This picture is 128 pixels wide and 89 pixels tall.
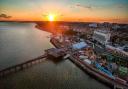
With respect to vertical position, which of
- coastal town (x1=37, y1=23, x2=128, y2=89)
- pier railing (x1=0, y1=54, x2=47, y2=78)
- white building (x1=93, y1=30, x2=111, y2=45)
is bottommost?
pier railing (x1=0, y1=54, x2=47, y2=78)

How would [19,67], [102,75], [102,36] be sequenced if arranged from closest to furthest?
[102,75]
[19,67]
[102,36]

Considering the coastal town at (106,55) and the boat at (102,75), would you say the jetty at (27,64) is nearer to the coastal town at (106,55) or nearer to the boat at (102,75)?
the coastal town at (106,55)

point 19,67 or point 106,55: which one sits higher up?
point 106,55

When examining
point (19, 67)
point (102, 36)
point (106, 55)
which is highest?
point (102, 36)

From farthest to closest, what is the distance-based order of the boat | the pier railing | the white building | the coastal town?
the white building < the pier railing < the coastal town < the boat

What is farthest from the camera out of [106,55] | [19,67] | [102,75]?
[106,55]

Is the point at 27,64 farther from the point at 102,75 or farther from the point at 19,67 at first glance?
the point at 102,75

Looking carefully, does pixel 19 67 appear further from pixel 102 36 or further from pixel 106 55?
pixel 102 36

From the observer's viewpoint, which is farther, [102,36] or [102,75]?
[102,36]

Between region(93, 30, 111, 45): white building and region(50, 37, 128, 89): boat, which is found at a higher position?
region(93, 30, 111, 45): white building

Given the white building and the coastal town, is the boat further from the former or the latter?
the white building

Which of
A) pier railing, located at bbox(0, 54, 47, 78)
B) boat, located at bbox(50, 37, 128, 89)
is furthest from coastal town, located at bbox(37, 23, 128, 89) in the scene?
pier railing, located at bbox(0, 54, 47, 78)

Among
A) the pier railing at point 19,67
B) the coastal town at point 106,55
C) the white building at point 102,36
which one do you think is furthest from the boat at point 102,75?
the white building at point 102,36

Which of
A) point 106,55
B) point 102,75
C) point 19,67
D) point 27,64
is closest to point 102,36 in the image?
point 106,55
